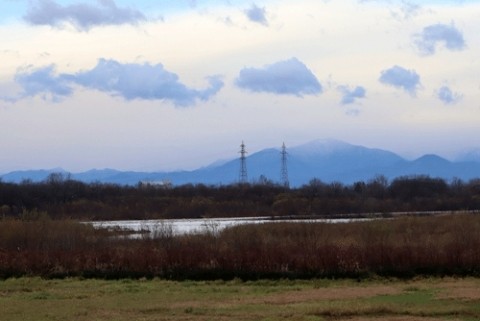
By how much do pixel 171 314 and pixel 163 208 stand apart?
70655 mm

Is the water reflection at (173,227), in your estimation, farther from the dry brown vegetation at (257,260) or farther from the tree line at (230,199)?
the tree line at (230,199)

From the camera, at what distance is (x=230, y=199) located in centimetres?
A: 9875

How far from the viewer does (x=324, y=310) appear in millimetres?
18406

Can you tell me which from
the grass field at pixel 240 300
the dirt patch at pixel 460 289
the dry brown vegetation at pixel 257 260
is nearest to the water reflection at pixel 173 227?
the dry brown vegetation at pixel 257 260

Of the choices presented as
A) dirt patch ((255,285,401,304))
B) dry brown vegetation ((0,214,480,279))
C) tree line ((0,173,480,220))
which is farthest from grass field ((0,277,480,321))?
tree line ((0,173,480,220))

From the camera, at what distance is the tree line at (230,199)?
280ft

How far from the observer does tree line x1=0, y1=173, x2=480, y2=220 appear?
8544 cm

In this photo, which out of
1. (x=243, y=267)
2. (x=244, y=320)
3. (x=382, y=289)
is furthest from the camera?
(x=243, y=267)

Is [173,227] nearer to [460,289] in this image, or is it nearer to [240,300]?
[460,289]

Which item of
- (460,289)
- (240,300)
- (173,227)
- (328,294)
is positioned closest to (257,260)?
(328,294)

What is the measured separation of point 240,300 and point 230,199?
76.6 metres

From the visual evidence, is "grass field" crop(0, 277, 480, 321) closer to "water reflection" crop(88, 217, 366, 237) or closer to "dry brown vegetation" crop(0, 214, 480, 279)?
"dry brown vegetation" crop(0, 214, 480, 279)

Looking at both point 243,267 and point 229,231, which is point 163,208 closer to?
point 229,231

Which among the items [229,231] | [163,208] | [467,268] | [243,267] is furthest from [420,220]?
[163,208]
